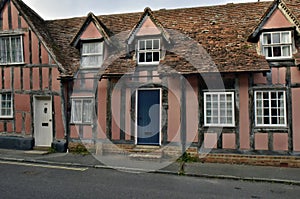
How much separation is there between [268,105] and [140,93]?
5.04m

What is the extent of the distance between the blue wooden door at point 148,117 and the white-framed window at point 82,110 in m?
2.26

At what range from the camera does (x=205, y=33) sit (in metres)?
10.7

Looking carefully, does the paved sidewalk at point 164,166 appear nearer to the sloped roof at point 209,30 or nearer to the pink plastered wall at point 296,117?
the pink plastered wall at point 296,117

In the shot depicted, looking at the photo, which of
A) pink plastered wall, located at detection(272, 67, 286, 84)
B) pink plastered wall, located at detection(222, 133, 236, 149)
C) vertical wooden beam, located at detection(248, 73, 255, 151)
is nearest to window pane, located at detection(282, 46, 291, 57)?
pink plastered wall, located at detection(272, 67, 286, 84)

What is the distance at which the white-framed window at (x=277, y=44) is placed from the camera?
921cm

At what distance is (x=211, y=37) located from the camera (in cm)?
1045

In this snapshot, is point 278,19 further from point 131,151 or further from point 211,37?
point 131,151

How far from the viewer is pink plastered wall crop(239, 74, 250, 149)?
9242 mm

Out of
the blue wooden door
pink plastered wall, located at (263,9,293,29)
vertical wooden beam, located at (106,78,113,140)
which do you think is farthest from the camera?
vertical wooden beam, located at (106,78,113,140)

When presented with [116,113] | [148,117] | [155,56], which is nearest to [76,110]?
[116,113]

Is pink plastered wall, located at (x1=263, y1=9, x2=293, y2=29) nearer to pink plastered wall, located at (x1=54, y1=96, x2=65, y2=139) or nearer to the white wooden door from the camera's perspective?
pink plastered wall, located at (x1=54, y1=96, x2=65, y2=139)

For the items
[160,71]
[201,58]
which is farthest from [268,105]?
[160,71]

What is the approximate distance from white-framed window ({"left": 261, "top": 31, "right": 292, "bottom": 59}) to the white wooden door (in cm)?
964

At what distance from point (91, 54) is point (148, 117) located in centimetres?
392
